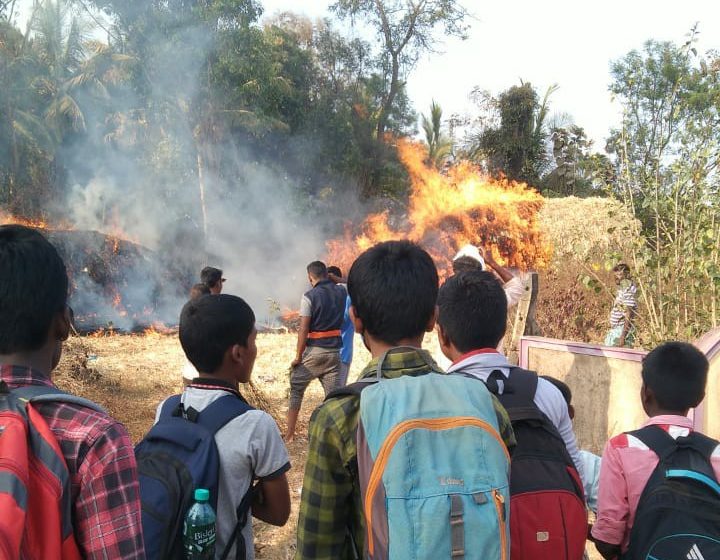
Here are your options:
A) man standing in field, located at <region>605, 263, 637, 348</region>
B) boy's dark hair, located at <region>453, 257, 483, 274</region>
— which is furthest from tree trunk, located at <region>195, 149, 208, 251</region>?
boy's dark hair, located at <region>453, 257, 483, 274</region>

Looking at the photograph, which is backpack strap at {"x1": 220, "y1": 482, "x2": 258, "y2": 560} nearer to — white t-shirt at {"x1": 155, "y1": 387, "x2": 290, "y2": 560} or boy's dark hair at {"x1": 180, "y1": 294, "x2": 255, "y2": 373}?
white t-shirt at {"x1": 155, "y1": 387, "x2": 290, "y2": 560}

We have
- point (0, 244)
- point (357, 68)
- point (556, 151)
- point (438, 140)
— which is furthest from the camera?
point (438, 140)

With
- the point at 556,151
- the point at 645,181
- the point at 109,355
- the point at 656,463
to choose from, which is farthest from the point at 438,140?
the point at 656,463

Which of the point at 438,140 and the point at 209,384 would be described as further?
the point at 438,140

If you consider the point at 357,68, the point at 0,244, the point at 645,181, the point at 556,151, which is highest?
the point at 357,68

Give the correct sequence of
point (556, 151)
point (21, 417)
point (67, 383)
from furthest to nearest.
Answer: point (556, 151) → point (67, 383) → point (21, 417)

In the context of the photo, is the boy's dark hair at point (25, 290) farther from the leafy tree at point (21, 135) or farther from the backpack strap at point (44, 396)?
the leafy tree at point (21, 135)

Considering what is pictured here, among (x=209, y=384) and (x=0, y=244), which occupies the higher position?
(x=0, y=244)

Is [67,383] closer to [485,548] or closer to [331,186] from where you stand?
[485,548]

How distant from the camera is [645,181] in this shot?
17.9 feet

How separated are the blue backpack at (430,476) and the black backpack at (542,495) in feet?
1.40

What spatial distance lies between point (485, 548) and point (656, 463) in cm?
113

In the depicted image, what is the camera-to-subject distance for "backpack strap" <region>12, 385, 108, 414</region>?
48.6 inches

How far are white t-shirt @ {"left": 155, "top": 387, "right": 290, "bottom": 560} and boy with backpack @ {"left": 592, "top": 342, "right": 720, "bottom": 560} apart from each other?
1.26m
